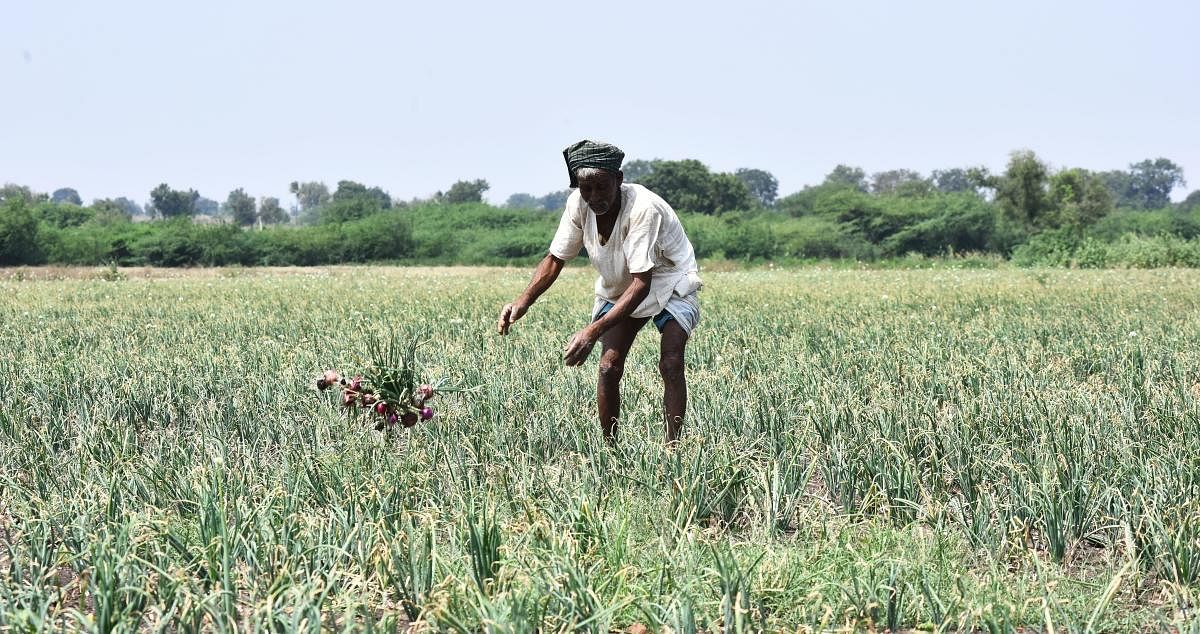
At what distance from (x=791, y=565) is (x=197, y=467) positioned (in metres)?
1.95

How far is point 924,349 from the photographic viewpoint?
7246mm

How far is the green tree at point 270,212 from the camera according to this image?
117m

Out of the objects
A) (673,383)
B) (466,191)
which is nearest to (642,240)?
(673,383)

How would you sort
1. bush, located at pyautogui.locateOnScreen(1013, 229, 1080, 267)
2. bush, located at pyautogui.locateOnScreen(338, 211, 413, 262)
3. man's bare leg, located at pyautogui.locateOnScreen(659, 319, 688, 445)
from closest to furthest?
man's bare leg, located at pyautogui.locateOnScreen(659, 319, 688, 445) → bush, located at pyautogui.locateOnScreen(1013, 229, 1080, 267) → bush, located at pyautogui.locateOnScreen(338, 211, 413, 262)

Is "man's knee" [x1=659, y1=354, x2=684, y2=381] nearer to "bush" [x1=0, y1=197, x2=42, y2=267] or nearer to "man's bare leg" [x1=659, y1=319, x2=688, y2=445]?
"man's bare leg" [x1=659, y1=319, x2=688, y2=445]

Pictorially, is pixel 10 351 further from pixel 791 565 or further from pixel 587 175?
pixel 791 565

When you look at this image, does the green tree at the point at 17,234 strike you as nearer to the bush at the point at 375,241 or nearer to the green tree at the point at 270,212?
the bush at the point at 375,241

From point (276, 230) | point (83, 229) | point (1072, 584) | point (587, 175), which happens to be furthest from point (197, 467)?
point (83, 229)

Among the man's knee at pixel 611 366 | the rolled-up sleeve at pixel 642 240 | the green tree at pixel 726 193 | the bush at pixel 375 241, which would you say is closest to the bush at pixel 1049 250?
the bush at pixel 375 241

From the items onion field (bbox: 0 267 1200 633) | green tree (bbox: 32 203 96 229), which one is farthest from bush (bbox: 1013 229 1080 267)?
green tree (bbox: 32 203 96 229)

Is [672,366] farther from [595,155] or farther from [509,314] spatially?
[595,155]

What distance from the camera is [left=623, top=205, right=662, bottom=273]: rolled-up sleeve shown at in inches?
170

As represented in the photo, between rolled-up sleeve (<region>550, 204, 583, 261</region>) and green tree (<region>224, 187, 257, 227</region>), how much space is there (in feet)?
373

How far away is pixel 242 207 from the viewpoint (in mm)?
113750
